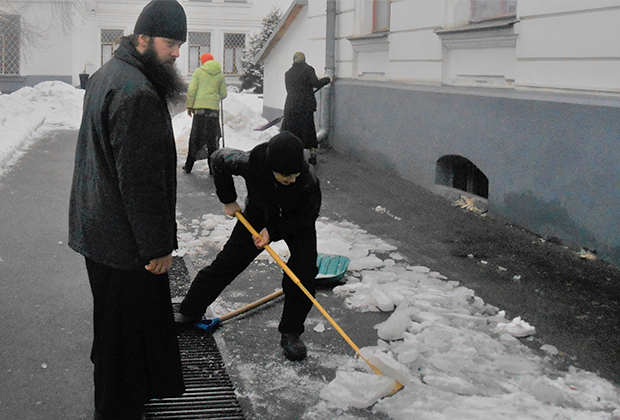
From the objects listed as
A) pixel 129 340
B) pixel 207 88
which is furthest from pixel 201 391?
pixel 207 88

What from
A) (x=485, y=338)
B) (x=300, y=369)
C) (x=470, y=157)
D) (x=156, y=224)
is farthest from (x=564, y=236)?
(x=156, y=224)

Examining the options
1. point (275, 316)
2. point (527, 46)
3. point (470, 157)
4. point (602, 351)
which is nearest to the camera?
point (602, 351)

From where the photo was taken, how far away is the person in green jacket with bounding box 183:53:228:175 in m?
10.6

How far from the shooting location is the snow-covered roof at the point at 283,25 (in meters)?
14.9

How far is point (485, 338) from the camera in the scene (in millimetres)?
4434

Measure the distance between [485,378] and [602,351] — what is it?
96 cm

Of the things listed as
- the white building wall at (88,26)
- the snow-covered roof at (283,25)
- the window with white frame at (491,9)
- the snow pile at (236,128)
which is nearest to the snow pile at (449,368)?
the window with white frame at (491,9)

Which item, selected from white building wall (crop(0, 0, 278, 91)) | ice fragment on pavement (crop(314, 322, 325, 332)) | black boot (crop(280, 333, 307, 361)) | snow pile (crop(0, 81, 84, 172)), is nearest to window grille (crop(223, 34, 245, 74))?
white building wall (crop(0, 0, 278, 91))

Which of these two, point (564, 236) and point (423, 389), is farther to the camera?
point (564, 236)

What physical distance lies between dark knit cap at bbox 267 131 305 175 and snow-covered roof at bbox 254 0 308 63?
11546 millimetres

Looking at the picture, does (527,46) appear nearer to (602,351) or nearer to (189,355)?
(602,351)

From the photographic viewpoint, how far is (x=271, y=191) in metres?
4.06

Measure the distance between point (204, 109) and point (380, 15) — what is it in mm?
3377

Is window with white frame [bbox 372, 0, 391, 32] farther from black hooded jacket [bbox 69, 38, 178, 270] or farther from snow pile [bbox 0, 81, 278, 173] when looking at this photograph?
black hooded jacket [bbox 69, 38, 178, 270]
